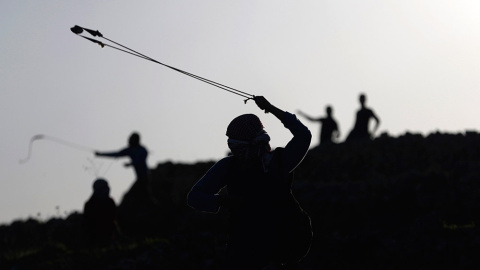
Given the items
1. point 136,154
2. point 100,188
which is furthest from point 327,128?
point 100,188

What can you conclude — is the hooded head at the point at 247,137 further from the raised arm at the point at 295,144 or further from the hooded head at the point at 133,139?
the hooded head at the point at 133,139

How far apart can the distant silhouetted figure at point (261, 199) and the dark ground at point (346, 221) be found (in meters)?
5.93

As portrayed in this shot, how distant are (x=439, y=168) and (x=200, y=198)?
57.4 ft

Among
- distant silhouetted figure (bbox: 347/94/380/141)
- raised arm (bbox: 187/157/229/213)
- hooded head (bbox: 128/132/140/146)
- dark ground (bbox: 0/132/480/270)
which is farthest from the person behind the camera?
distant silhouetted figure (bbox: 347/94/380/141)

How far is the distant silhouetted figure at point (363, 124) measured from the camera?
97.9 ft

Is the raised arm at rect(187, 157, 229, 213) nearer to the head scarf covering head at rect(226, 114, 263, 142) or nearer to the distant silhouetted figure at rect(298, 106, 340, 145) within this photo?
the head scarf covering head at rect(226, 114, 263, 142)

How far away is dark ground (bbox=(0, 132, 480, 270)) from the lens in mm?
16547

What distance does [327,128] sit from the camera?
31547 mm

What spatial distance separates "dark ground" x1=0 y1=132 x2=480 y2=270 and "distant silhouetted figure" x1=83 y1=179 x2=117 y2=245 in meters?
0.34

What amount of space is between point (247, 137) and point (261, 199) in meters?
0.52

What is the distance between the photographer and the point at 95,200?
2009cm

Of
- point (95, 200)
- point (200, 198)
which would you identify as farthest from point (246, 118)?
point (95, 200)

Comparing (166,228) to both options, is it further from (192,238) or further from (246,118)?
(246,118)

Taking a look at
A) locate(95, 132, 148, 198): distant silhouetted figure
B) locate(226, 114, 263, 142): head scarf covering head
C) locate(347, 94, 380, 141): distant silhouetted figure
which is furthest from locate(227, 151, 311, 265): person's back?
locate(347, 94, 380, 141): distant silhouetted figure
